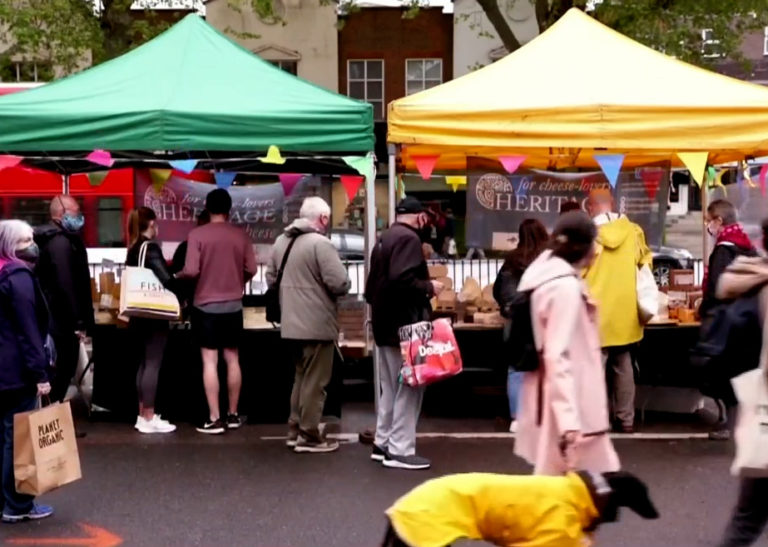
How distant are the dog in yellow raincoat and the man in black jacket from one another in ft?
16.0

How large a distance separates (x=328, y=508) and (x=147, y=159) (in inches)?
162

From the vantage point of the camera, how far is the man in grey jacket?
25.7ft

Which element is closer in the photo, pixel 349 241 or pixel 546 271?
pixel 546 271

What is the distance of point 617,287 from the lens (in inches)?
336

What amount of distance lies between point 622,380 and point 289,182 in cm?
353

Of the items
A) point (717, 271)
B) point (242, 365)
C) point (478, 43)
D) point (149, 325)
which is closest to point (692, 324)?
point (717, 271)

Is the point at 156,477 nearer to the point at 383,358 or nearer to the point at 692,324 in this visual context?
the point at 383,358

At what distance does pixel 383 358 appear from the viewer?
7.55m

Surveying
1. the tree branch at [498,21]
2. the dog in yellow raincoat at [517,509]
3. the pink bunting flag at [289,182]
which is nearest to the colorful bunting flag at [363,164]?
the pink bunting flag at [289,182]

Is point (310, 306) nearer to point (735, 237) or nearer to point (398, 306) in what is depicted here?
point (398, 306)

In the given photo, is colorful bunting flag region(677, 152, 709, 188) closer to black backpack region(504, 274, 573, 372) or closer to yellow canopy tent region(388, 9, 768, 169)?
yellow canopy tent region(388, 9, 768, 169)

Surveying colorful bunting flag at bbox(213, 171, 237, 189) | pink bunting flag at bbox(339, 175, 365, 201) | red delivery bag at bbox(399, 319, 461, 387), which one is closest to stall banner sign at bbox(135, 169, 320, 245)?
colorful bunting flag at bbox(213, 171, 237, 189)

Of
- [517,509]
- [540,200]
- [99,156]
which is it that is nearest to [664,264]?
[540,200]

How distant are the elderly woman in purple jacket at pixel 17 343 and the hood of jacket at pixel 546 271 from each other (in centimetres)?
282
